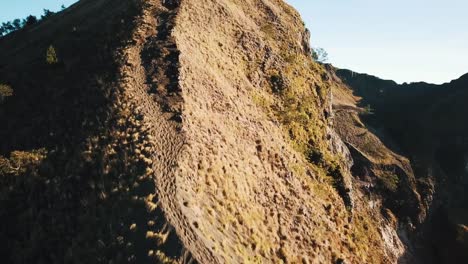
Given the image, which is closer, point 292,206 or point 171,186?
point 171,186

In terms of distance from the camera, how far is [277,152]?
3934cm

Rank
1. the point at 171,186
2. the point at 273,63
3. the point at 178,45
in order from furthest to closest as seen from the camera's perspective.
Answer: the point at 273,63 < the point at 178,45 < the point at 171,186

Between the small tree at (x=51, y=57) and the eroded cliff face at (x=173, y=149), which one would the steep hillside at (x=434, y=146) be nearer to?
the eroded cliff face at (x=173, y=149)

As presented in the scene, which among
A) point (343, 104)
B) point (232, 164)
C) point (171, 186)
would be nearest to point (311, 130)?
point (232, 164)

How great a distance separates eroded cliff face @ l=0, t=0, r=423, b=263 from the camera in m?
23.4

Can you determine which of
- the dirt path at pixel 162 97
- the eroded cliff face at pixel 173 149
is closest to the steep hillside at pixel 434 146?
the eroded cliff face at pixel 173 149

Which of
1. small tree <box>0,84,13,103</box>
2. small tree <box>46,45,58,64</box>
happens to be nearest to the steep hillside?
small tree <box>46,45,58,64</box>

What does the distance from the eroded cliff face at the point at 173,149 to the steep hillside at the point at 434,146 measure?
12792 millimetres

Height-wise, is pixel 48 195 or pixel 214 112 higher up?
pixel 214 112

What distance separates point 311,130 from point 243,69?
1278cm

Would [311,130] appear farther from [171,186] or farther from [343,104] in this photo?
[343,104]

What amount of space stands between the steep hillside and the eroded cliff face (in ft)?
42.0

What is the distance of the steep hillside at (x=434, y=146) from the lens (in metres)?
66.0

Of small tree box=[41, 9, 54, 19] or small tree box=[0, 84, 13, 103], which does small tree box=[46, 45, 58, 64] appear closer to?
small tree box=[0, 84, 13, 103]
